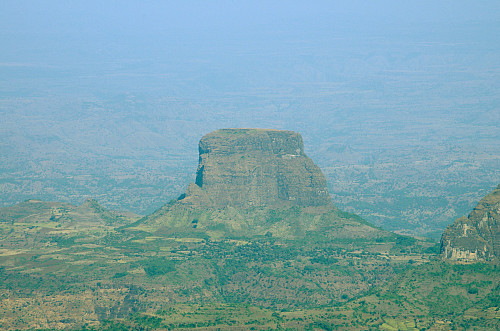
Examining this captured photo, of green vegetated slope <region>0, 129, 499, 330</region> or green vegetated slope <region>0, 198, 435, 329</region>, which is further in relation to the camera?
green vegetated slope <region>0, 198, 435, 329</region>

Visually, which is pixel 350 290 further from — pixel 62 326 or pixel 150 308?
pixel 62 326

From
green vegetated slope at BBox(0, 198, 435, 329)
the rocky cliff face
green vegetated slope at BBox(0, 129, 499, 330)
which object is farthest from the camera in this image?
green vegetated slope at BBox(0, 198, 435, 329)

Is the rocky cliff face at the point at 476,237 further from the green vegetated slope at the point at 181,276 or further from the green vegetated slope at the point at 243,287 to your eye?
the green vegetated slope at the point at 181,276

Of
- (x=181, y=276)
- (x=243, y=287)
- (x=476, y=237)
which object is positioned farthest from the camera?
(x=243, y=287)

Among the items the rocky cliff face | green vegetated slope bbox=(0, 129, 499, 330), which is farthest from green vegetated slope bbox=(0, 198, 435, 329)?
the rocky cliff face

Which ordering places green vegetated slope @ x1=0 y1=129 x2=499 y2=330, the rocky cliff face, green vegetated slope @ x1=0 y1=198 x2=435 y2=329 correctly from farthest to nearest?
green vegetated slope @ x1=0 y1=198 x2=435 y2=329 < the rocky cliff face < green vegetated slope @ x1=0 y1=129 x2=499 y2=330

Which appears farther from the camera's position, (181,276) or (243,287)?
(243,287)

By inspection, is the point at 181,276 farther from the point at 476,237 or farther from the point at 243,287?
the point at 476,237

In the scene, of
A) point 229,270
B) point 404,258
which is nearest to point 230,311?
point 229,270

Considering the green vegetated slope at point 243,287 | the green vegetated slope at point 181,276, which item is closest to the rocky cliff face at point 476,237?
the green vegetated slope at point 243,287

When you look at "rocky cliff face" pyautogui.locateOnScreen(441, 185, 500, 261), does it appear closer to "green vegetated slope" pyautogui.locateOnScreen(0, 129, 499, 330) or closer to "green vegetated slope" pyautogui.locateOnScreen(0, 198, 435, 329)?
"green vegetated slope" pyautogui.locateOnScreen(0, 129, 499, 330)

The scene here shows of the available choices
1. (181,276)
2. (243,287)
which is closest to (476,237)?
(243,287)
